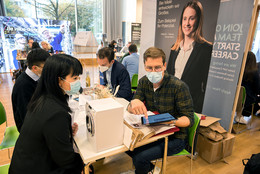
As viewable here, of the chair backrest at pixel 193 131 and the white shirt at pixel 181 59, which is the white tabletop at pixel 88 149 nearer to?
the chair backrest at pixel 193 131

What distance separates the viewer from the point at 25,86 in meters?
1.61

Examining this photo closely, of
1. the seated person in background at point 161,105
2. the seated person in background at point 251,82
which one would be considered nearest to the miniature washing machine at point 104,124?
the seated person in background at point 161,105

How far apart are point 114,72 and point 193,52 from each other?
119 centimetres

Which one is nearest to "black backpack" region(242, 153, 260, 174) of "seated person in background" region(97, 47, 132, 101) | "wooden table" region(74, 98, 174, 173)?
"wooden table" region(74, 98, 174, 173)

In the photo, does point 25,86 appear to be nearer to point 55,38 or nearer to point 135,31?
point 135,31

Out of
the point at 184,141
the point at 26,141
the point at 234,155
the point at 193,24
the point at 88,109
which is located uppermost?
the point at 193,24

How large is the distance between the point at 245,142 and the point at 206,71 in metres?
1.34

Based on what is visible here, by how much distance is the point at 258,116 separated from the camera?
3.53 metres

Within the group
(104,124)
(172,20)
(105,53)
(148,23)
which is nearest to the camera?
(104,124)

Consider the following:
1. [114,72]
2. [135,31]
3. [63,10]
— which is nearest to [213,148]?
[114,72]

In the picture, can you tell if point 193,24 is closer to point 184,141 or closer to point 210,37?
point 210,37

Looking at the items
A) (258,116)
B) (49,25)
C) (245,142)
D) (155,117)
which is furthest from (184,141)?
(49,25)

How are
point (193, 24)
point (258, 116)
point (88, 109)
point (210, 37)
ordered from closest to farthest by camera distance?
point (88, 109), point (210, 37), point (193, 24), point (258, 116)

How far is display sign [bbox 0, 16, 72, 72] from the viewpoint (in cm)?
651
